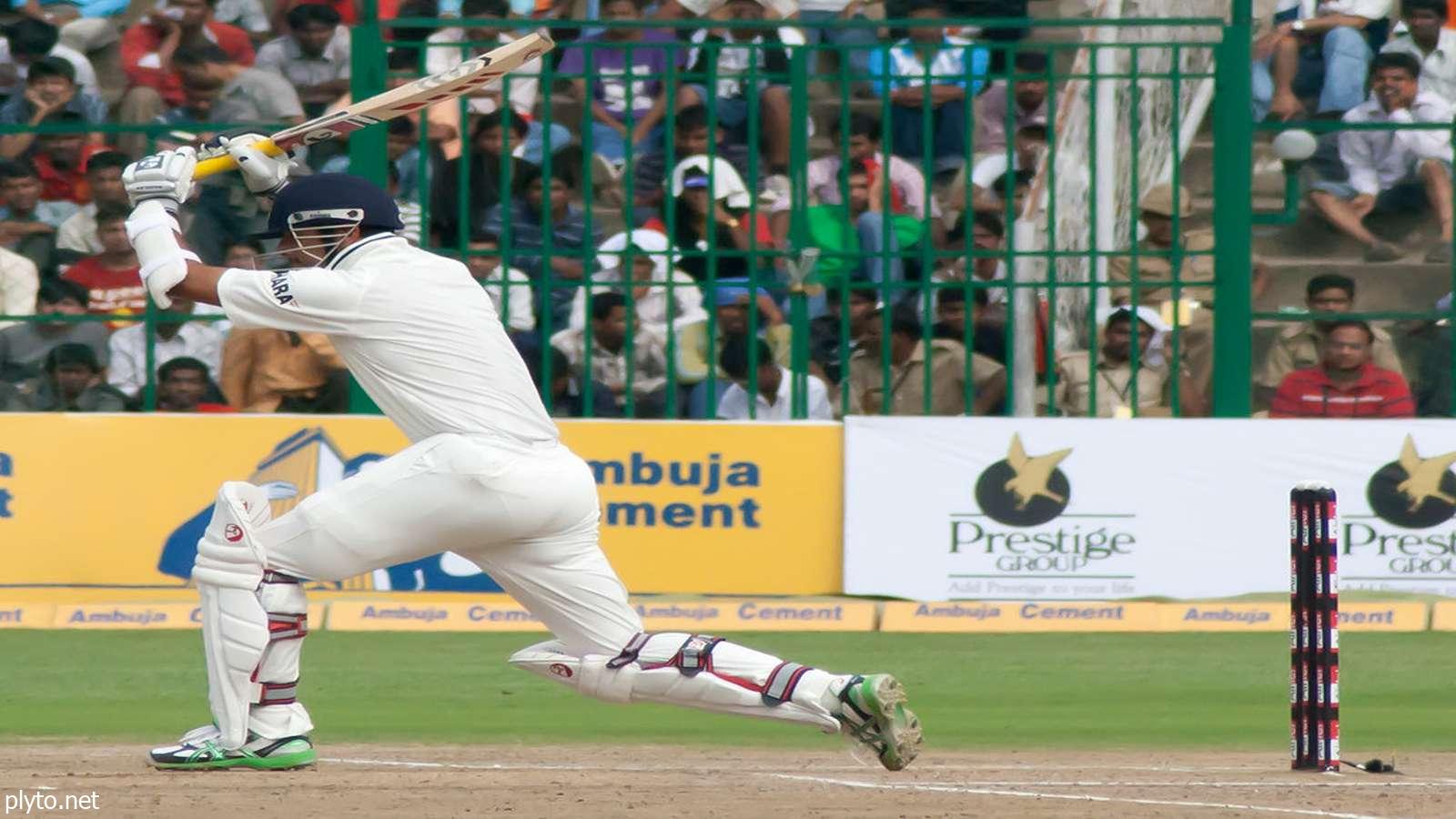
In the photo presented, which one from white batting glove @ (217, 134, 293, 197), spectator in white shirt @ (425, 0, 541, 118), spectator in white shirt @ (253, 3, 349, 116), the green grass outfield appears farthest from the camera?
spectator in white shirt @ (253, 3, 349, 116)

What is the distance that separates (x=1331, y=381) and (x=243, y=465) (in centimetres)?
556

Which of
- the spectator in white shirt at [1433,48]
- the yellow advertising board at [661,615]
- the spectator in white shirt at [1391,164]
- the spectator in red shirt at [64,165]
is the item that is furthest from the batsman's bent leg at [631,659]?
the spectator in white shirt at [1433,48]

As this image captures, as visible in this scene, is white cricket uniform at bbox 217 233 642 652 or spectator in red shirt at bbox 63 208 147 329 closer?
white cricket uniform at bbox 217 233 642 652

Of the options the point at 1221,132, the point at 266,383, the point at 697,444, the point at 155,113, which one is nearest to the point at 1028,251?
the point at 1221,132

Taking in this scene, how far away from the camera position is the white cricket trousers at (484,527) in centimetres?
606

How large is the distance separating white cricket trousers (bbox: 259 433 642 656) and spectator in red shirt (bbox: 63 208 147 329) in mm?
6352

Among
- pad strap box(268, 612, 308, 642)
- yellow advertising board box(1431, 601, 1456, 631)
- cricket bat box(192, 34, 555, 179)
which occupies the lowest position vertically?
yellow advertising board box(1431, 601, 1456, 631)

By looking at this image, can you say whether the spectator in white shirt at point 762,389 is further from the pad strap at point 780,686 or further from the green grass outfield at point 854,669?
the pad strap at point 780,686

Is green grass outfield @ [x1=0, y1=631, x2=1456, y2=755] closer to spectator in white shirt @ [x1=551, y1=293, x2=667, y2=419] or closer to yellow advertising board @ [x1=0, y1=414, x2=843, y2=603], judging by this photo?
yellow advertising board @ [x1=0, y1=414, x2=843, y2=603]

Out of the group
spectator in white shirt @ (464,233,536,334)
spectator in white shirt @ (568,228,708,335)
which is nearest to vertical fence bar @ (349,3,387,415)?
spectator in white shirt @ (464,233,536,334)

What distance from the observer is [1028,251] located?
448 inches

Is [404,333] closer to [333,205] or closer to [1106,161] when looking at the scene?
[333,205]

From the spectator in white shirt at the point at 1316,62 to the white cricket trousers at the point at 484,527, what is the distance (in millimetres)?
8814

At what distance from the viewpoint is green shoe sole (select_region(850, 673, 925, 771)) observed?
6.03 metres
